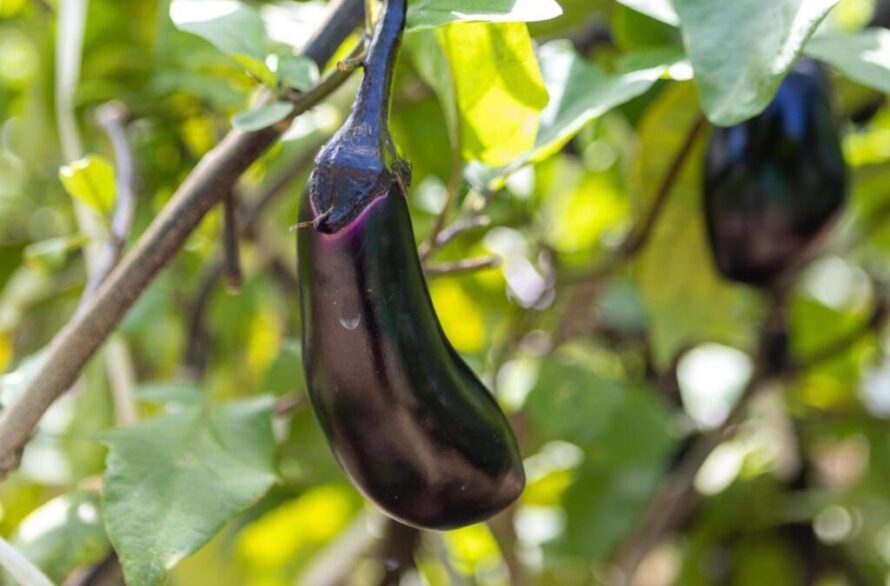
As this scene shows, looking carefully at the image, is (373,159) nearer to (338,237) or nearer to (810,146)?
(338,237)

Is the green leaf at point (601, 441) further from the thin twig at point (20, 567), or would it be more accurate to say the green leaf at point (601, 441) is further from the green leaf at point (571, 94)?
the thin twig at point (20, 567)

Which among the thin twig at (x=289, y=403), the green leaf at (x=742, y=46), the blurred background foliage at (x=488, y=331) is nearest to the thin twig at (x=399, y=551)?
the blurred background foliage at (x=488, y=331)

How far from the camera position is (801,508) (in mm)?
882

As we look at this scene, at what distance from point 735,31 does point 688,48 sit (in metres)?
0.02

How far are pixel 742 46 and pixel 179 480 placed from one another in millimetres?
217

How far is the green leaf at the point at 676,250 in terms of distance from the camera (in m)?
0.56

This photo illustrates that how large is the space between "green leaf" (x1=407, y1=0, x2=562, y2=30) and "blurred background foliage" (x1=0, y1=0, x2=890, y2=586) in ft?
0.16

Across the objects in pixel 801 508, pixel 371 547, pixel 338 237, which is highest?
pixel 338 237

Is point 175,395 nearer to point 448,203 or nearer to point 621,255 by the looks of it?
point 448,203

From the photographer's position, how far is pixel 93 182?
45cm

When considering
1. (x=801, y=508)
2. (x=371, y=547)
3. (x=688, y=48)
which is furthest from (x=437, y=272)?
(x=801, y=508)

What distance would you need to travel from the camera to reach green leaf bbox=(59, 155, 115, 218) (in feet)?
1.44

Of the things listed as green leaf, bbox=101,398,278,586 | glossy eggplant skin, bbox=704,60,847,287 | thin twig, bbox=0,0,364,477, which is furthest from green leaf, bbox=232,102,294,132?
glossy eggplant skin, bbox=704,60,847,287

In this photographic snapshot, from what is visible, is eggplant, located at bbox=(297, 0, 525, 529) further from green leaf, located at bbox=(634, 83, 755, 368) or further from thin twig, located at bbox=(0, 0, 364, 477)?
green leaf, located at bbox=(634, 83, 755, 368)
